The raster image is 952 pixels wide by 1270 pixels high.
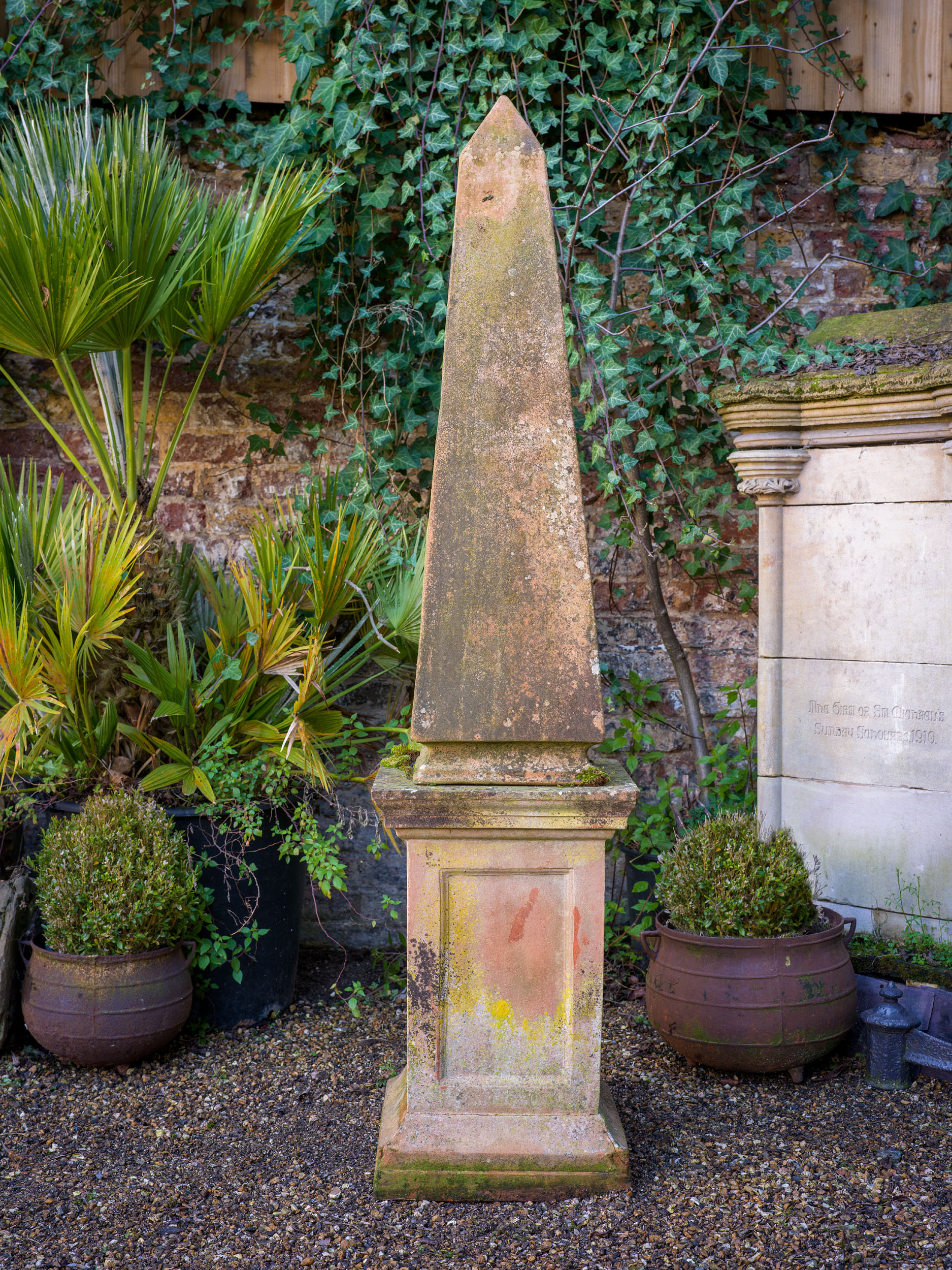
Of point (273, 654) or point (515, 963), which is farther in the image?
point (273, 654)

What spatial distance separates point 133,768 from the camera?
369 centimetres

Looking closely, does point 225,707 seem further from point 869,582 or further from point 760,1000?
point 869,582

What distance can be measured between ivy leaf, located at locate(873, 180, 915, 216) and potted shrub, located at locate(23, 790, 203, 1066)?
397 cm

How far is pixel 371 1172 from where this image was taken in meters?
2.58

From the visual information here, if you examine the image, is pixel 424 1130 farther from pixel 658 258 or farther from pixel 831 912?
pixel 658 258

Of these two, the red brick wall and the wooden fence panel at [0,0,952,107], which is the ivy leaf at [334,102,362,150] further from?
the red brick wall

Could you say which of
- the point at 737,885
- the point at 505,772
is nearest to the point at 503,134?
the point at 505,772

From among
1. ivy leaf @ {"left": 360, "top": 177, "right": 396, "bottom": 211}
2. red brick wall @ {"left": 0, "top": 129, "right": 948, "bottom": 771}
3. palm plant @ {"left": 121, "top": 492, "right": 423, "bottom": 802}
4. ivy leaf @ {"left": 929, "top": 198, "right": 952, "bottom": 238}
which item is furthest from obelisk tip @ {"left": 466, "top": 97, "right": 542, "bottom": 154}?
ivy leaf @ {"left": 929, "top": 198, "right": 952, "bottom": 238}

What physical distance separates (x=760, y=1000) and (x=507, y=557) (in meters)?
1.56

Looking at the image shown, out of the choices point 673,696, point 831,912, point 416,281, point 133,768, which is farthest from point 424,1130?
point 416,281

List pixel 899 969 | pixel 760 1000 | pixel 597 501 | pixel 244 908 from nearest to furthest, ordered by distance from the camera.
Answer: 1. pixel 760 1000
2. pixel 899 969
3. pixel 244 908
4. pixel 597 501

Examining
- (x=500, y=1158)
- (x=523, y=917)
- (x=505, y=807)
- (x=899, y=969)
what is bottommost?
(x=500, y=1158)

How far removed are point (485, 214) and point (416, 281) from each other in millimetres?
1821

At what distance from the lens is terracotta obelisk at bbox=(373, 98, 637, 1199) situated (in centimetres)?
239
